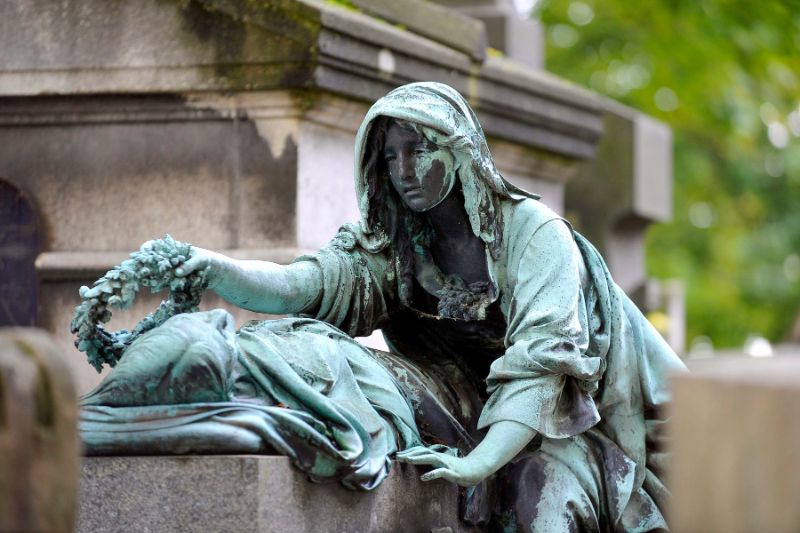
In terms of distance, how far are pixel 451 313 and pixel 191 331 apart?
48.1 inches

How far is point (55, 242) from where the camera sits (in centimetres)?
770

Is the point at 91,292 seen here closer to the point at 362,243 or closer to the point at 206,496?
the point at 206,496

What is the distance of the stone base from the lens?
501 cm

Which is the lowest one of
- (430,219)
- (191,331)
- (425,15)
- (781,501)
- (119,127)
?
(781,501)

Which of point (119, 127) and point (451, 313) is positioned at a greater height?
point (119, 127)

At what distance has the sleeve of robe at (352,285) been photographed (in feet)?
20.0

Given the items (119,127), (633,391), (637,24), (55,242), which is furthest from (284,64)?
(637,24)

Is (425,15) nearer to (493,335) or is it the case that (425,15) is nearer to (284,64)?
(284,64)

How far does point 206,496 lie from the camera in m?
5.05

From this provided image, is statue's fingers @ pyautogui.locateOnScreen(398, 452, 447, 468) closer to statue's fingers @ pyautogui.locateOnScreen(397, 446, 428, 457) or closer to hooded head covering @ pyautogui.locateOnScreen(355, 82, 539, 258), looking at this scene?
statue's fingers @ pyautogui.locateOnScreen(397, 446, 428, 457)

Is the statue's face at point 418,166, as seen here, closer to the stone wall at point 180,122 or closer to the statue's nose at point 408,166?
the statue's nose at point 408,166

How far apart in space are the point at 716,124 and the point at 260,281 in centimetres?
1141

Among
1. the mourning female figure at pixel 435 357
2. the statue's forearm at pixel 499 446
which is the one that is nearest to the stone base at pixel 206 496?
the mourning female figure at pixel 435 357

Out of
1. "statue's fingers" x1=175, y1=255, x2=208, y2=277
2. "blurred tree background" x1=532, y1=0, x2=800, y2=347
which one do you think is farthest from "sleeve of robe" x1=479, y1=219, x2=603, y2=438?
"blurred tree background" x1=532, y1=0, x2=800, y2=347
